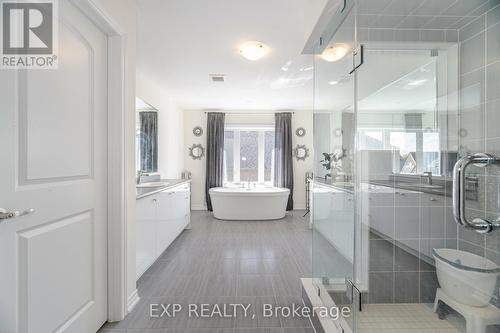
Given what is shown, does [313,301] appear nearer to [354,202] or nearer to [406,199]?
[354,202]

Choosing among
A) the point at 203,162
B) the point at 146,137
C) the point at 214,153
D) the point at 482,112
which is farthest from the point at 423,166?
the point at 203,162

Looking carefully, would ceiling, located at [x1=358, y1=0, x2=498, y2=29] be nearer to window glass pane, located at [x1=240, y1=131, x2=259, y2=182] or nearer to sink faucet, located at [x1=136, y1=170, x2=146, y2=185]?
sink faucet, located at [x1=136, y1=170, x2=146, y2=185]

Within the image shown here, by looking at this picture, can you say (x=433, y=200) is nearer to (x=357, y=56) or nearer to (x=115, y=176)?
(x=357, y=56)

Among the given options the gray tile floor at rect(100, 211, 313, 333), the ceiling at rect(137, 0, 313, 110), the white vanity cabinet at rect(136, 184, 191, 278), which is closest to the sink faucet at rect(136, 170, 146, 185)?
the white vanity cabinet at rect(136, 184, 191, 278)

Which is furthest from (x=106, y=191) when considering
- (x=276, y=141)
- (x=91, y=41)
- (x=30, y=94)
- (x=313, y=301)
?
(x=276, y=141)

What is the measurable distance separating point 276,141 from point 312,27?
3.95 metres

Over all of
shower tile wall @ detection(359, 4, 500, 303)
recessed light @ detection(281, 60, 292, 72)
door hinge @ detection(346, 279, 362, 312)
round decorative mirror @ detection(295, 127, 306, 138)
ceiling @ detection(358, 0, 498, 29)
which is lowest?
door hinge @ detection(346, 279, 362, 312)

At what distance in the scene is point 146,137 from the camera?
3.74 m

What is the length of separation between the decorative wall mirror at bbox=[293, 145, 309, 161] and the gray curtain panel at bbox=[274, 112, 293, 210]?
0.60 feet

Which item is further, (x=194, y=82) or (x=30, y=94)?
(x=194, y=82)

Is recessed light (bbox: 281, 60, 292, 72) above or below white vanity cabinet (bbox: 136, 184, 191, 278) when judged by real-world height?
above

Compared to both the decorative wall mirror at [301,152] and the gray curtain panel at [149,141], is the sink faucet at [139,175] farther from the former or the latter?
the decorative wall mirror at [301,152]

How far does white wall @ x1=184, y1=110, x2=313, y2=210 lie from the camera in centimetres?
587

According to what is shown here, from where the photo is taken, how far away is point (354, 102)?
1698mm
